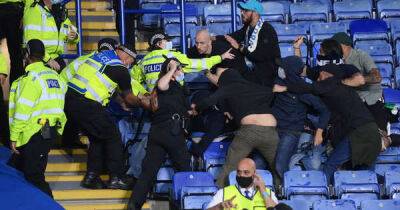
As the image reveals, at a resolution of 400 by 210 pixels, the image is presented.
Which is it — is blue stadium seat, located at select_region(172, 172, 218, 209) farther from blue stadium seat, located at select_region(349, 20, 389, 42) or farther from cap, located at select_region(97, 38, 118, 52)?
blue stadium seat, located at select_region(349, 20, 389, 42)

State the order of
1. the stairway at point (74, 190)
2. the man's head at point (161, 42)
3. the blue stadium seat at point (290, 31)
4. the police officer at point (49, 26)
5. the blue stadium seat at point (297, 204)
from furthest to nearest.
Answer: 1. the blue stadium seat at point (290, 31)
2. the police officer at point (49, 26)
3. the man's head at point (161, 42)
4. the stairway at point (74, 190)
5. the blue stadium seat at point (297, 204)

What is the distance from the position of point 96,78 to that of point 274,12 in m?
4.08

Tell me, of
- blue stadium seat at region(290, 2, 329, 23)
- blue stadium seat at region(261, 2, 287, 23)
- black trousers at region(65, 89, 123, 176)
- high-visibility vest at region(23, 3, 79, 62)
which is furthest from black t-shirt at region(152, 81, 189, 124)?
blue stadium seat at region(290, 2, 329, 23)

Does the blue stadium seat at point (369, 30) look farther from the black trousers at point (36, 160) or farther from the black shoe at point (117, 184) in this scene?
the black trousers at point (36, 160)

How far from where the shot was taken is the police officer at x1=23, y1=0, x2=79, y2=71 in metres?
13.8

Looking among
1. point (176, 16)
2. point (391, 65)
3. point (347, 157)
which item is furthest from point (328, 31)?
point (347, 157)

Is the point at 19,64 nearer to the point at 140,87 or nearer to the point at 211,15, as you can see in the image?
the point at 140,87

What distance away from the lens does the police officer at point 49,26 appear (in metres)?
13.8

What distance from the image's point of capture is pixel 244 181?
11.6 m

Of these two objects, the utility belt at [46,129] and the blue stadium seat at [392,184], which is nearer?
the utility belt at [46,129]

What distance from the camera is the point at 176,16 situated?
1602cm

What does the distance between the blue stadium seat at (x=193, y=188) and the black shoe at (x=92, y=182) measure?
2.81 feet

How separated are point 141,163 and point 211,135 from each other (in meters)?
0.83

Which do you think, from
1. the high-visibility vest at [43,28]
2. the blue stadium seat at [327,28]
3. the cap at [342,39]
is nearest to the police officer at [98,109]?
the high-visibility vest at [43,28]
